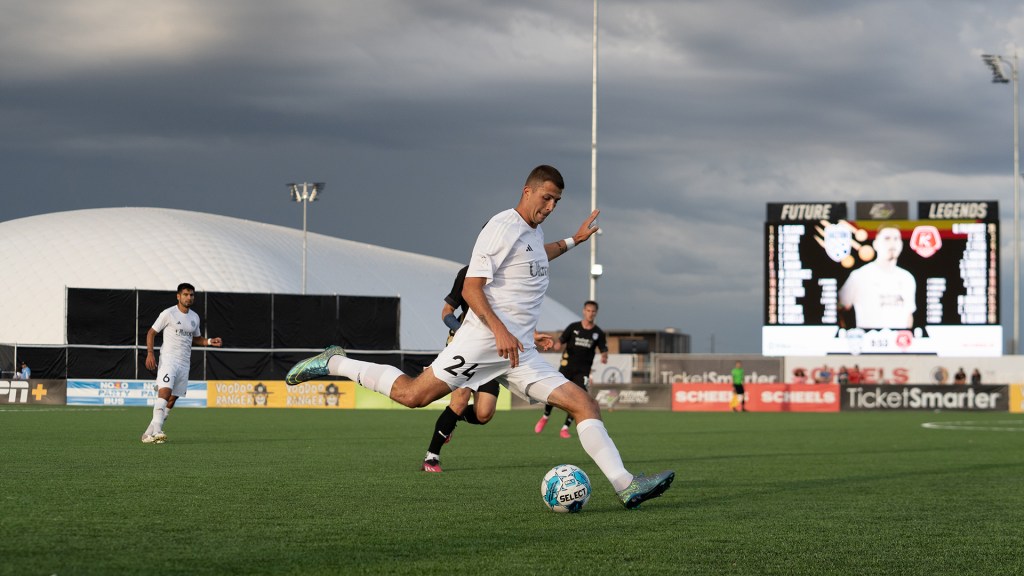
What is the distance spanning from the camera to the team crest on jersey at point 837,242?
44.2m

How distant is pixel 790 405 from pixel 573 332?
80.3 ft

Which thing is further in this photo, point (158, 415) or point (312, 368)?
point (158, 415)

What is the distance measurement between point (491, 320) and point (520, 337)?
1.41 ft

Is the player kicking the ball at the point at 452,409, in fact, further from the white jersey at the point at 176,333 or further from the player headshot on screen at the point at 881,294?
the player headshot on screen at the point at 881,294

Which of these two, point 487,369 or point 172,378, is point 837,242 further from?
point 487,369

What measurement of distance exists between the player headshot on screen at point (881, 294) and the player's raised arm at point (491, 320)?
38249mm

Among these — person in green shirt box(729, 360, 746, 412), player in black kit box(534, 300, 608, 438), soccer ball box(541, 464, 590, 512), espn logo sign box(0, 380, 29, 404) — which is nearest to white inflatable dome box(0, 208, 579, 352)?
person in green shirt box(729, 360, 746, 412)

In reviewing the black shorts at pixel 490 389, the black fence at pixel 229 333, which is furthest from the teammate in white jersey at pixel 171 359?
the black fence at pixel 229 333

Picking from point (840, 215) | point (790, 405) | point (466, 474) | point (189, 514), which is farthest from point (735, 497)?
point (840, 215)

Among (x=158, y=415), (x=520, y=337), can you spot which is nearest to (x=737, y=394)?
(x=158, y=415)

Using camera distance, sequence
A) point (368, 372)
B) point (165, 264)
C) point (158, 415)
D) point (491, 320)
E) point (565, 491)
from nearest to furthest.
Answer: point (491, 320) < point (565, 491) < point (368, 372) < point (158, 415) < point (165, 264)

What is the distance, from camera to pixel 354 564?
5.50 metres

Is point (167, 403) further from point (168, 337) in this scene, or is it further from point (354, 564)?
point (354, 564)

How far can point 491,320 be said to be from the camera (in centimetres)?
762
